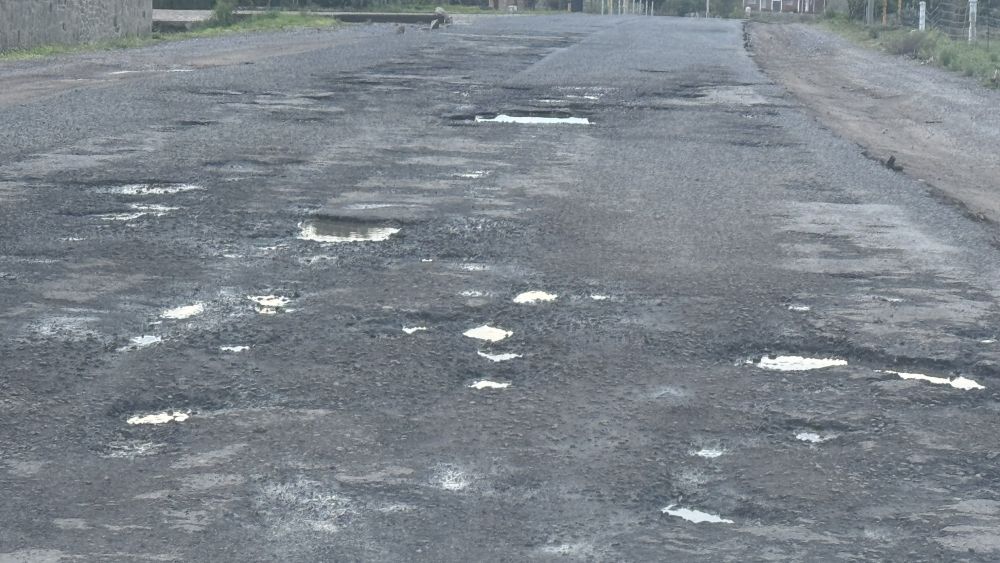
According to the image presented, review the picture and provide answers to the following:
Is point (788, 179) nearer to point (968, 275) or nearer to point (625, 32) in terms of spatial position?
point (968, 275)

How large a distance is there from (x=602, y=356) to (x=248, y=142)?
697cm

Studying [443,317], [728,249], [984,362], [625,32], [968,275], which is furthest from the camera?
[625,32]

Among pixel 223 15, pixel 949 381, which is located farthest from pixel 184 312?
pixel 223 15

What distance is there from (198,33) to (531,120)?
75.1ft

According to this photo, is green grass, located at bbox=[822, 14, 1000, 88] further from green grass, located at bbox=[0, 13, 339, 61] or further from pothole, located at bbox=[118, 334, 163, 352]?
pothole, located at bbox=[118, 334, 163, 352]

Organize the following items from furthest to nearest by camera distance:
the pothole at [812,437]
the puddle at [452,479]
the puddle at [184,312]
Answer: the puddle at [184,312], the pothole at [812,437], the puddle at [452,479]

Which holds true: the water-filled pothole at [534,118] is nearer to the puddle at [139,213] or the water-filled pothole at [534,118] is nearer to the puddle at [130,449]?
the puddle at [139,213]

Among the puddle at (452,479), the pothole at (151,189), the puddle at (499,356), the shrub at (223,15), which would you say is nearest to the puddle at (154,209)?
the pothole at (151,189)

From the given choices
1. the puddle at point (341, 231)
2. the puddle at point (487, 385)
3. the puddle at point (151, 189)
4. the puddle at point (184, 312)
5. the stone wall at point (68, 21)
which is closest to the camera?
the puddle at point (487, 385)

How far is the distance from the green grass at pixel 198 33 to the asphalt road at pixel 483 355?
1503 centimetres

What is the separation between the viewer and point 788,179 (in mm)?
10734

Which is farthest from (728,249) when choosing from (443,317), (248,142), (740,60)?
(740,60)

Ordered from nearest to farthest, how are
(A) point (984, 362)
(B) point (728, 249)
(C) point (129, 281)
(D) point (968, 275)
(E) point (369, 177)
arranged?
(A) point (984, 362) < (C) point (129, 281) < (D) point (968, 275) < (B) point (728, 249) < (E) point (369, 177)

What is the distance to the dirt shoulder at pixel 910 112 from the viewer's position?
12031 millimetres
